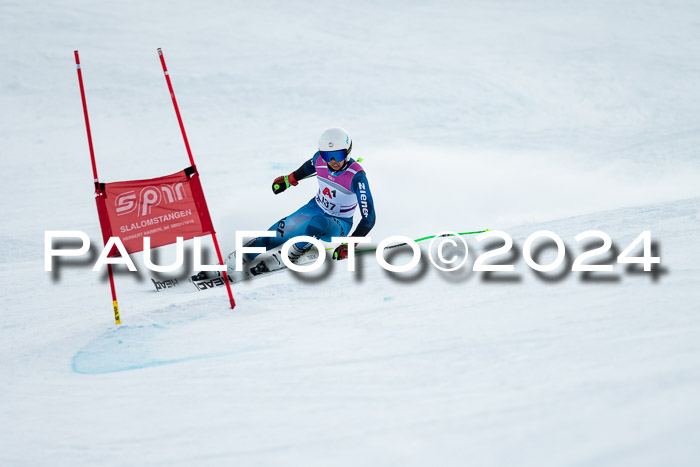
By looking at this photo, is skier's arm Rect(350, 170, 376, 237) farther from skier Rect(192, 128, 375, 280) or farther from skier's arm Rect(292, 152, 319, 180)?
skier's arm Rect(292, 152, 319, 180)

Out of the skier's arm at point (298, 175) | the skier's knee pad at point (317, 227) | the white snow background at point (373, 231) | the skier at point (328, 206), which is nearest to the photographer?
the white snow background at point (373, 231)

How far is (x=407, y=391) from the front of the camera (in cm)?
386

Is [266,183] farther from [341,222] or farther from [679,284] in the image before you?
[679,284]

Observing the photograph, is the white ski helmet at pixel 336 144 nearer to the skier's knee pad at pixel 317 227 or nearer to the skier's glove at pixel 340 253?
the skier's knee pad at pixel 317 227

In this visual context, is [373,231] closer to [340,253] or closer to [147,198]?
[340,253]

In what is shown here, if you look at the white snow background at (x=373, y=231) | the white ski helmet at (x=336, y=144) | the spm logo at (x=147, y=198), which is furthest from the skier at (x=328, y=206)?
the spm logo at (x=147, y=198)

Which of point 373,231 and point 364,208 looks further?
point 373,231

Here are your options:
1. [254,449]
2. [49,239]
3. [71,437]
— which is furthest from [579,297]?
[49,239]

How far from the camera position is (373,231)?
873 centimetres

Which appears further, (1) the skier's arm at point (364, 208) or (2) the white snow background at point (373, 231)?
(1) the skier's arm at point (364, 208)

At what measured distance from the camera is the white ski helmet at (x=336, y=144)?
694 centimetres

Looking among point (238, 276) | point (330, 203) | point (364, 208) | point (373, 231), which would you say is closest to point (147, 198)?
point (238, 276)

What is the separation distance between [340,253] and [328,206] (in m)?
0.76

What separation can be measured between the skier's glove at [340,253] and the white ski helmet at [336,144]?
0.88 metres
